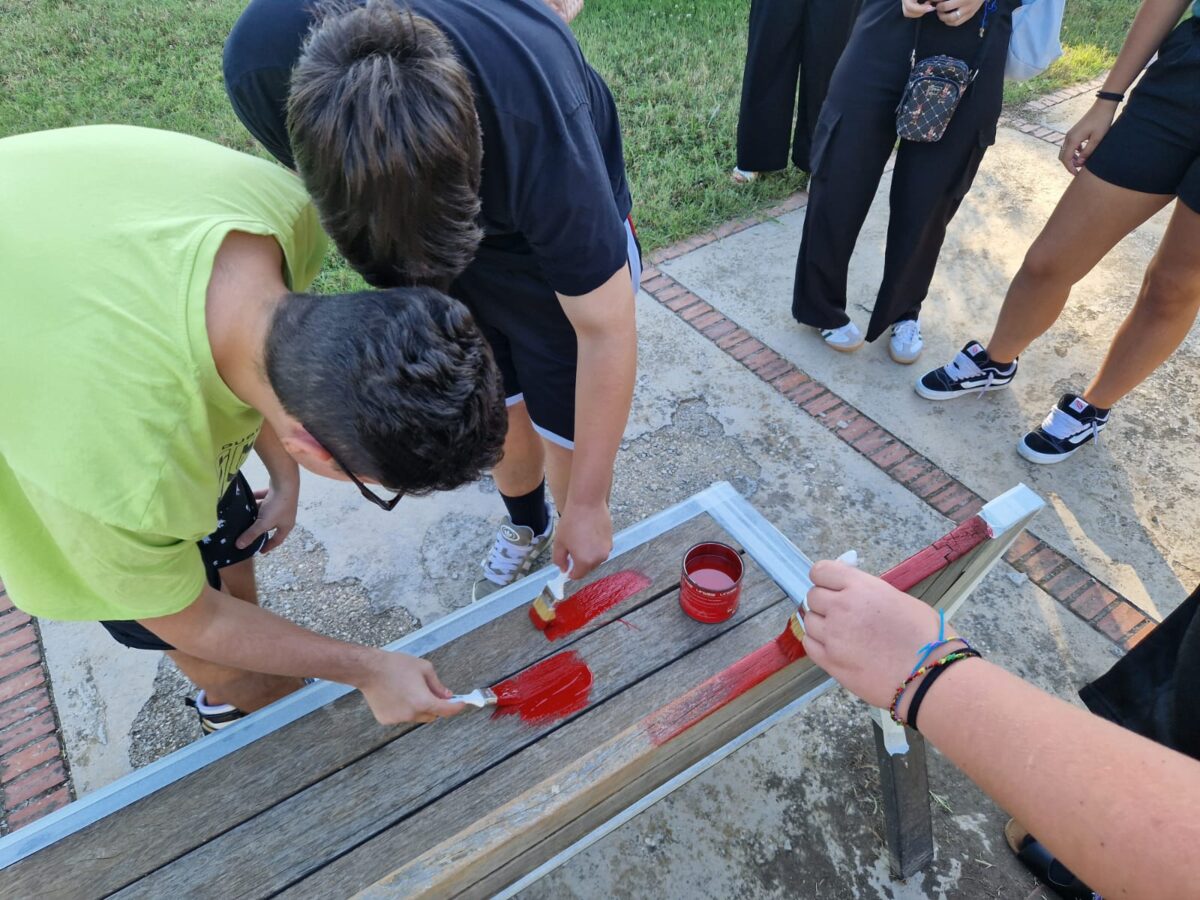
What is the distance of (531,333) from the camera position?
6.12 ft

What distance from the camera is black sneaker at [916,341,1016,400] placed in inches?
127

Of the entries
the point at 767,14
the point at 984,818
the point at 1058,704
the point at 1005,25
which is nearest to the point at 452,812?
the point at 1058,704

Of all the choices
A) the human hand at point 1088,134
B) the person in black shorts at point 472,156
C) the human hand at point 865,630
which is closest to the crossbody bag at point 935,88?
the human hand at point 1088,134

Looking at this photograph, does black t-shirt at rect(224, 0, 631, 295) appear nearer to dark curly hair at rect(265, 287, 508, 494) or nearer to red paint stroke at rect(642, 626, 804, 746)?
dark curly hair at rect(265, 287, 508, 494)

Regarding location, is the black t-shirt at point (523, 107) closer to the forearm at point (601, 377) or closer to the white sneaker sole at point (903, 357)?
the forearm at point (601, 377)

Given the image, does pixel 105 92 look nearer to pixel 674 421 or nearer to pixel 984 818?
pixel 674 421

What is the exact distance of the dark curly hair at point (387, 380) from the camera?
1131mm

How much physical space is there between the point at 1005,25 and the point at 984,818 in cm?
258

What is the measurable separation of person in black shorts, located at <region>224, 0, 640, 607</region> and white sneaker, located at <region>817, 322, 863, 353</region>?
1918mm

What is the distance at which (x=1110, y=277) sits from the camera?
3.77 metres

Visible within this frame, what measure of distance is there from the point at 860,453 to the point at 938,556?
1.69m

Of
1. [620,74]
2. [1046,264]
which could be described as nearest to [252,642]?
[1046,264]

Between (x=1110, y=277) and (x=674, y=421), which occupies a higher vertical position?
(x=1110, y=277)

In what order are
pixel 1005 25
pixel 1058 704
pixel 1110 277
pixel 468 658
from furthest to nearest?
pixel 1110 277
pixel 1005 25
pixel 468 658
pixel 1058 704
